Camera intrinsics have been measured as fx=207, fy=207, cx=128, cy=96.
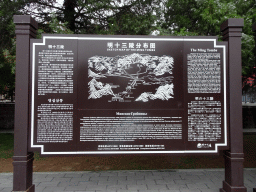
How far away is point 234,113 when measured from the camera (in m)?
3.86

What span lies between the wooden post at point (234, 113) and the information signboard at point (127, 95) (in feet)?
0.43

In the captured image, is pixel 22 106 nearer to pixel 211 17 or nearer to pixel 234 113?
pixel 234 113

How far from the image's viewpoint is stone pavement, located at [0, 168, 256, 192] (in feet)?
14.4

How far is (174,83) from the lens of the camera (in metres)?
3.96

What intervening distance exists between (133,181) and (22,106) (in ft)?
9.53

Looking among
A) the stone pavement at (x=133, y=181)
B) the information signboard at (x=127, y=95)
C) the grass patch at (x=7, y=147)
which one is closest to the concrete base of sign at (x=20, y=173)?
the information signboard at (x=127, y=95)

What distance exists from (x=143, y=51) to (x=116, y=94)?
3.16ft

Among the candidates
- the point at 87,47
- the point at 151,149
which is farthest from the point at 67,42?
the point at 151,149

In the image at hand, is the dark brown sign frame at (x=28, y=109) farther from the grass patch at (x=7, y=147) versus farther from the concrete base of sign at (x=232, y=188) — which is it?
the grass patch at (x=7, y=147)

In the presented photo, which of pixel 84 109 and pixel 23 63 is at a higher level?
pixel 23 63

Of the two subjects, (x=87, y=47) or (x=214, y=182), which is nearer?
(x=87, y=47)

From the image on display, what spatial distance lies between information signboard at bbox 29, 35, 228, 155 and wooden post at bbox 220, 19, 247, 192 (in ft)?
0.43

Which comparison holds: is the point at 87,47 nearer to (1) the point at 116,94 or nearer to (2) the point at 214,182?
(1) the point at 116,94

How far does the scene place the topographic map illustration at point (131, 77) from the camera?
3.88 m
